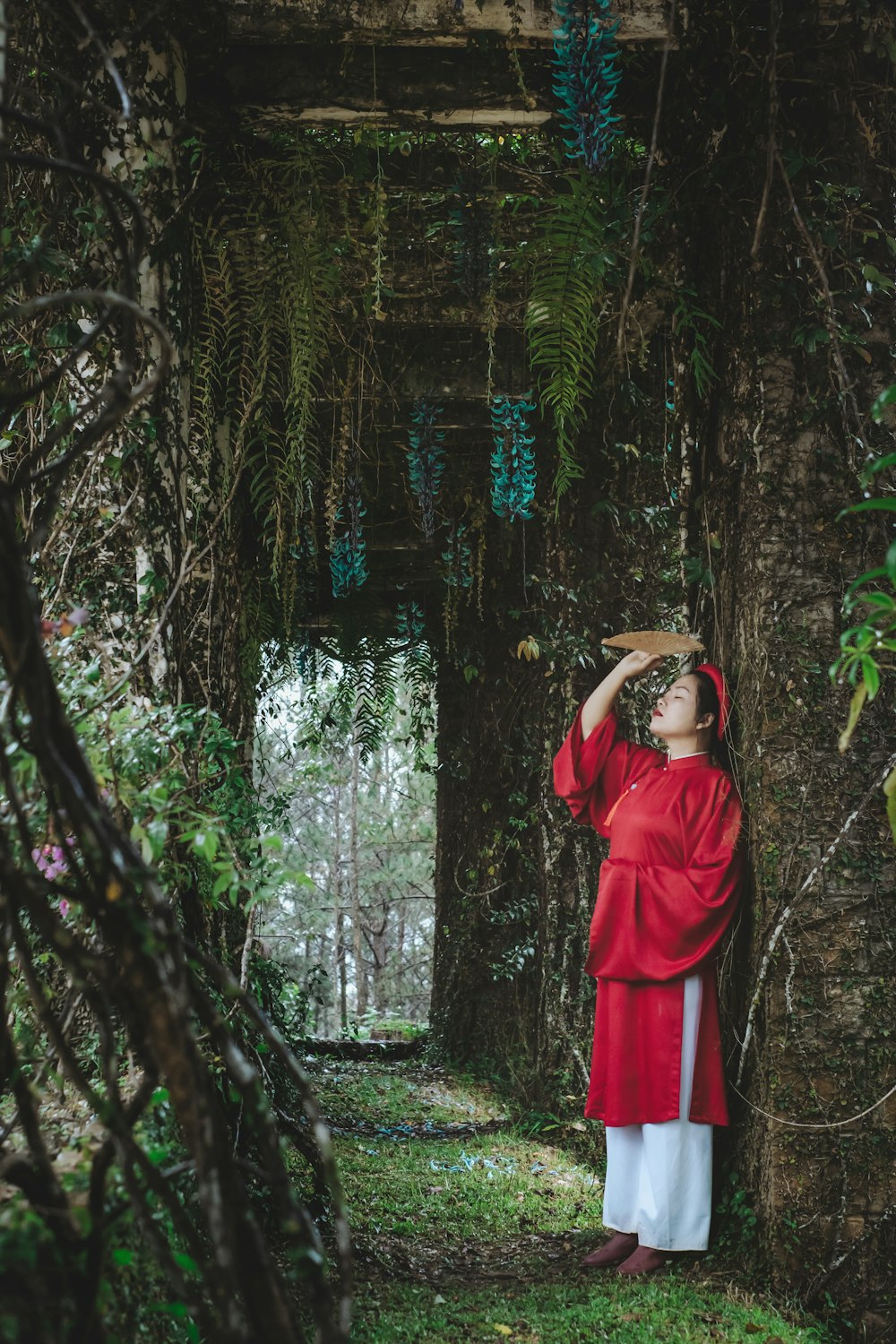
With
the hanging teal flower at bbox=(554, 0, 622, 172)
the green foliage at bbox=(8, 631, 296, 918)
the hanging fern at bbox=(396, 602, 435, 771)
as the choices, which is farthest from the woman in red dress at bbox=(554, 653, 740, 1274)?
the hanging fern at bbox=(396, 602, 435, 771)

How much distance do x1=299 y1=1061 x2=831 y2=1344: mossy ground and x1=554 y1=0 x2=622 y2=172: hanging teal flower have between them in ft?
10.5

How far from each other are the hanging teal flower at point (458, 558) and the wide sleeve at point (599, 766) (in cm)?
246

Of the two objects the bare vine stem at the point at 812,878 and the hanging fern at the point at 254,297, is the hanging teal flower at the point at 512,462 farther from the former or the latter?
the bare vine stem at the point at 812,878

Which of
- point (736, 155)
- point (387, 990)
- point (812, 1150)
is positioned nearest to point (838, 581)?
point (736, 155)

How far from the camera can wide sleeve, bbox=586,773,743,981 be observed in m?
3.13

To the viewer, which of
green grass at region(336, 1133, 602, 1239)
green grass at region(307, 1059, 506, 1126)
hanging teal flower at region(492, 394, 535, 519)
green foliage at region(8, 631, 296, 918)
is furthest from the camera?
green grass at region(307, 1059, 506, 1126)

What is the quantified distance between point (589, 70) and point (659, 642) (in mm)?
1710

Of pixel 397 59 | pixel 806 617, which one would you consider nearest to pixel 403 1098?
pixel 806 617

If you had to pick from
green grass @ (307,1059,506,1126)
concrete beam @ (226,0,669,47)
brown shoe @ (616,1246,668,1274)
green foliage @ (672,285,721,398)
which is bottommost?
green grass @ (307,1059,506,1126)

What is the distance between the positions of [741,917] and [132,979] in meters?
2.33

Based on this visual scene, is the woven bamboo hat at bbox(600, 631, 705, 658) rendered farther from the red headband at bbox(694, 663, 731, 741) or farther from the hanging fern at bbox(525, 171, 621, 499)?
the hanging fern at bbox(525, 171, 621, 499)

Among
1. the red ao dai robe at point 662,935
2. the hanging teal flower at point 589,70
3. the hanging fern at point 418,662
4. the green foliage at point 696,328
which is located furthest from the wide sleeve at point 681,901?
the hanging fern at point 418,662

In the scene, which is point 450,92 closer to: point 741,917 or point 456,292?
point 456,292

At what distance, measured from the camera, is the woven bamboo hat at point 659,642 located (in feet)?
10.6
